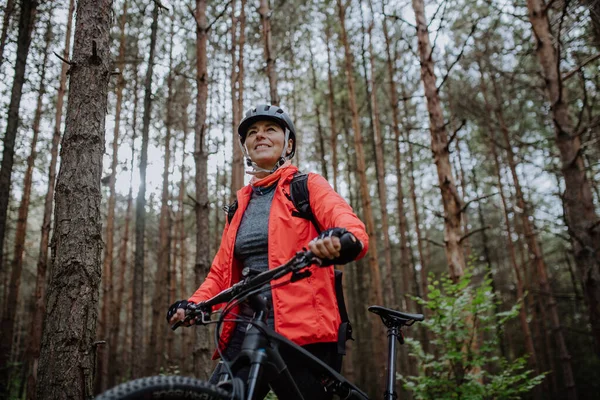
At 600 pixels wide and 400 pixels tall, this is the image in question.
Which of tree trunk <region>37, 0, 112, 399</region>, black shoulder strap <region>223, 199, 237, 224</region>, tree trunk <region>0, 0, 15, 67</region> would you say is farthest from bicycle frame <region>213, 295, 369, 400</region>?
tree trunk <region>0, 0, 15, 67</region>

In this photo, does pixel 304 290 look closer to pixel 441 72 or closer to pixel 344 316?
pixel 344 316

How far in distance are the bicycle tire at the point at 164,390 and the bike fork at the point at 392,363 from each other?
1183 mm

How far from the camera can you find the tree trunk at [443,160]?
6992 mm

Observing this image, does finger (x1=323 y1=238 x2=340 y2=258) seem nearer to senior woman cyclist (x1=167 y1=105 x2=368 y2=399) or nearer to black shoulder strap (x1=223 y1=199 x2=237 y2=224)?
senior woman cyclist (x1=167 y1=105 x2=368 y2=399)

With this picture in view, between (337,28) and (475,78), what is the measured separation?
295 inches

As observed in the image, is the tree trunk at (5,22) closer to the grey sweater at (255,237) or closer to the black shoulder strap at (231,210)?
the black shoulder strap at (231,210)

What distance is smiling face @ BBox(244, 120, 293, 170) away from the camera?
2912 mm

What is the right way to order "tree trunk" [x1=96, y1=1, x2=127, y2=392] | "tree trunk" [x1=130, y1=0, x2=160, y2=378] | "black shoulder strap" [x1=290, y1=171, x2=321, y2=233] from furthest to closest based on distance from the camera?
"tree trunk" [x1=96, y1=1, x2=127, y2=392] → "tree trunk" [x1=130, y1=0, x2=160, y2=378] → "black shoulder strap" [x1=290, y1=171, x2=321, y2=233]

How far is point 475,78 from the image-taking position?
18656 mm

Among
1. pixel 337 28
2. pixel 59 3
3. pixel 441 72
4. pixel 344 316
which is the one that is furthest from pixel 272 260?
pixel 441 72

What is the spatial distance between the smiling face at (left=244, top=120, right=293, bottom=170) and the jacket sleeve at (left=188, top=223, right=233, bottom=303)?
522 millimetres

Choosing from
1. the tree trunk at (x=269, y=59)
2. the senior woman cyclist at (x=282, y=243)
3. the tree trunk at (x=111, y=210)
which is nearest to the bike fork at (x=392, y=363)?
the senior woman cyclist at (x=282, y=243)

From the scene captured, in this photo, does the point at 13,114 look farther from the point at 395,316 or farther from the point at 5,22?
the point at 395,316

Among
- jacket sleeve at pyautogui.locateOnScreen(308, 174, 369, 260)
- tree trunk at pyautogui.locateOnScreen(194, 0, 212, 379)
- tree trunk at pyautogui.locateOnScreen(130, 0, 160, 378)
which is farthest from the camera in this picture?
tree trunk at pyautogui.locateOnScreen(130, 0, 160, 378)
